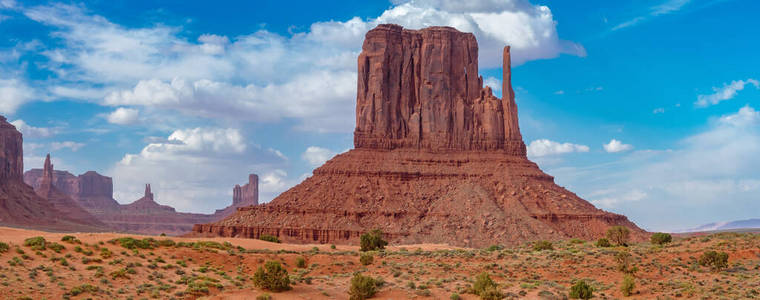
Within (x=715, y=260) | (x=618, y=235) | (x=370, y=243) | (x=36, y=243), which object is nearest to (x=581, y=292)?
(x=715, y=260)

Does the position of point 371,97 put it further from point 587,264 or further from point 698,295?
point 698,295

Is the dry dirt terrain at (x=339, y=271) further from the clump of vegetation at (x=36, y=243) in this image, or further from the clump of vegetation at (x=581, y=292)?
the clump of vegetation at (x=581, y=292)

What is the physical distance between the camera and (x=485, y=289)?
45.7 metres

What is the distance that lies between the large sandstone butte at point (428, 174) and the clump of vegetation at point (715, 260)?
49685 millimetres

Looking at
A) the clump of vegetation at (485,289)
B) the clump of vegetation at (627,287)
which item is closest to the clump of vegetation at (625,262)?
the clump of vegetation at (627,287)

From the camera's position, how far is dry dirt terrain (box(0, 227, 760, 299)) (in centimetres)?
4428

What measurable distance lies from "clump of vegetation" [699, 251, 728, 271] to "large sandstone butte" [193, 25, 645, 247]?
49685 mm

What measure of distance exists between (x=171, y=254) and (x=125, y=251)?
3563mm

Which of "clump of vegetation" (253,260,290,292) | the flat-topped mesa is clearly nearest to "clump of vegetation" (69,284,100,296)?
"clump of vegetation" (253,260,290,292)

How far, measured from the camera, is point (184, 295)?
43875 millimetres

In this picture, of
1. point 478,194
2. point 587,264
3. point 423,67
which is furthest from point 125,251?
point 423,67

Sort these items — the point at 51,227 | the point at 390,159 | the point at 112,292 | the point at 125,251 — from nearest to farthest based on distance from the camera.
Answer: the point at 112,292
the point at 125,251
the point at 390,159
the point at 51,227

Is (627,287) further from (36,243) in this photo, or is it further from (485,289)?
(36,243)

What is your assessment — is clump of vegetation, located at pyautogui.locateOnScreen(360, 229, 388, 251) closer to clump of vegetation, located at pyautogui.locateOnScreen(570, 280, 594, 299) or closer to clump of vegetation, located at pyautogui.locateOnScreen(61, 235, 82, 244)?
clump of vegetation, located at pyautogui.locateOnScreen(61, 235, 82, 244)
